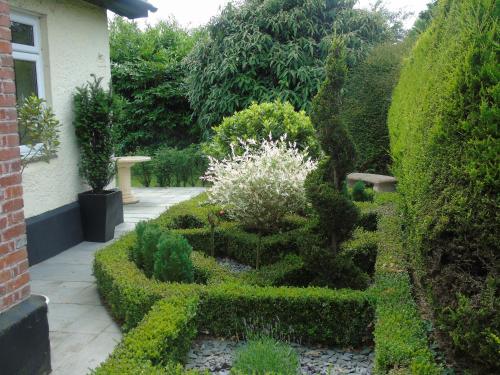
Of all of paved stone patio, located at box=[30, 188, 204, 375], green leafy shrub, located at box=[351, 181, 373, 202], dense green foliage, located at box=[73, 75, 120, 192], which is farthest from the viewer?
green leafy shrub, located at box=[351, 181, 373, 202]

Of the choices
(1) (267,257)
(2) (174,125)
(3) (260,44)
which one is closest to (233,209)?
(1) (267,257)

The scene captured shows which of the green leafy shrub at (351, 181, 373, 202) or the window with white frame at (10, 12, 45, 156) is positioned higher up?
the window with white frame at (10, 12, 45, 156)

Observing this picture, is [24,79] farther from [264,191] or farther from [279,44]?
[279,44]

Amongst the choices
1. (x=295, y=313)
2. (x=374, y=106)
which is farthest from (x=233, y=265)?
(x=374, y=106)

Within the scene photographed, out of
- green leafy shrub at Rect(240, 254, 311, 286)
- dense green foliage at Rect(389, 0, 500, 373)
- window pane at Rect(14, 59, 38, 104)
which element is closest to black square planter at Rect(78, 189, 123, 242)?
window pane at Rect(14, 59, 38, 104)

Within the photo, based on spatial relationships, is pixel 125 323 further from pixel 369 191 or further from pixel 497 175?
pixel 369 191

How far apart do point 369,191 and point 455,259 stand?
5.93 m

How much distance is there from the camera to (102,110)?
6980 mm

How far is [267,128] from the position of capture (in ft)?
27.7

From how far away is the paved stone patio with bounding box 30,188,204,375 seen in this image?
3729mm

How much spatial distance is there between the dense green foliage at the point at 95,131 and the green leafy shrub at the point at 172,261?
3043 mm

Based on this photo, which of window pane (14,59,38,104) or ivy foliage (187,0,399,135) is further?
ivy foliage (187,0,399,135)

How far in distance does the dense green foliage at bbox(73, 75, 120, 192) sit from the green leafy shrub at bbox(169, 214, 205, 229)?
137 cm

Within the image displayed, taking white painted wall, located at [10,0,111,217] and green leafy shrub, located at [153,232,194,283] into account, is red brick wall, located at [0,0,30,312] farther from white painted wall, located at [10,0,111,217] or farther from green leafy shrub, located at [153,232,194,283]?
white painted wall, located at [10,0,111,217]
